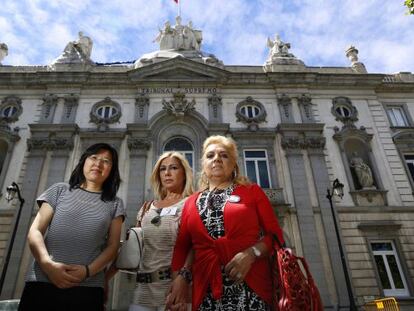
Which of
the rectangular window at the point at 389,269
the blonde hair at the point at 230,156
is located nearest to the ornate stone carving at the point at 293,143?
the rectangular window at the point at 389,269

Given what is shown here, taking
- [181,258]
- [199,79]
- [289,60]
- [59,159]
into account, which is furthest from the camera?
[289,60]

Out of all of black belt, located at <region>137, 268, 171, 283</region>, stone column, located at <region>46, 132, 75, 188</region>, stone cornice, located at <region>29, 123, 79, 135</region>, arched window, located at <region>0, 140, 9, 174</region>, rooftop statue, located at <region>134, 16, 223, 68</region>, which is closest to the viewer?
black belt, located at <region>137, 268, 171, 283</region>

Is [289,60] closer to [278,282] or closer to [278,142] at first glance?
[278,142]

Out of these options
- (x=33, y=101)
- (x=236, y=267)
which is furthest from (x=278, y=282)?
(x=33, y=101)

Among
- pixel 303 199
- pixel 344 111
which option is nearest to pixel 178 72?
pixel 344 111

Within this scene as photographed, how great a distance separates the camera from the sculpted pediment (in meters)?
19.0

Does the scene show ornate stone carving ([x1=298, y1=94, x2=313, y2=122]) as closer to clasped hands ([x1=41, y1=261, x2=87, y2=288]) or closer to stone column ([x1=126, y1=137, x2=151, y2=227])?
stone column ([x1=126, y1=137, x2=151, y2=227])

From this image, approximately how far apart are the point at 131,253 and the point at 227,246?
4.21 feet

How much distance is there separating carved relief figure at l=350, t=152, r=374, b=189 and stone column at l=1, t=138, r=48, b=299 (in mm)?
16542

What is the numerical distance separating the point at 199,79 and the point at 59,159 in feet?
30.2

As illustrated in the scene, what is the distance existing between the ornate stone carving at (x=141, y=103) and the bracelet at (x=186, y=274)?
15.4 metres

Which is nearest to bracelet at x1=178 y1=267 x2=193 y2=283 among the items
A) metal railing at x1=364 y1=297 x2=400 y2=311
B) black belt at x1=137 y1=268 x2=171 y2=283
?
black belt at x1=137 y1=268 x2=171 y2=283

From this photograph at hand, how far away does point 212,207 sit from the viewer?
3.54m

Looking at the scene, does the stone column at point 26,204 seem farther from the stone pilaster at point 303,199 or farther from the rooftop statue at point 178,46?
the stone pilaster at point 303,199
